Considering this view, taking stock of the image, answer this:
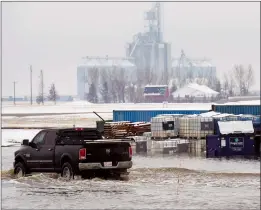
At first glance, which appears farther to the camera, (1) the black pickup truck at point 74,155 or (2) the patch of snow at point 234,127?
(2) the patch of snow at point 234,127

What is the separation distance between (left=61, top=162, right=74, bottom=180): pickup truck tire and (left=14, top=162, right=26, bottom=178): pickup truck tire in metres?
1.75

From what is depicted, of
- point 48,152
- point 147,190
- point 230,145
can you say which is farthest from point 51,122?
point 147,190

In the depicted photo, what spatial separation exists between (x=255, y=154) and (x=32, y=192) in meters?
15.6

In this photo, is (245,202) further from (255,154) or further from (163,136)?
(163,136)

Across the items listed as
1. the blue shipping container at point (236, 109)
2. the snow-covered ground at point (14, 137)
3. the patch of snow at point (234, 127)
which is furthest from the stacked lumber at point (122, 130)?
the patch of snow at point (234, 127)

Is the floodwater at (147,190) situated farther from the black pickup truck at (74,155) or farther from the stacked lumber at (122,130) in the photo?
the stacked lumber at (122,130)

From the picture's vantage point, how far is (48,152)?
786 inches

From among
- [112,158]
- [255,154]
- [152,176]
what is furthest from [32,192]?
[255,154]

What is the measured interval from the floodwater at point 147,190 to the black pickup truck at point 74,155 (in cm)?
33

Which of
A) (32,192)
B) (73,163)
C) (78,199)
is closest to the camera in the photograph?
(78,199)

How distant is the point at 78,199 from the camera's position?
1530cm

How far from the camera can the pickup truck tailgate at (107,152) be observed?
1897 cm

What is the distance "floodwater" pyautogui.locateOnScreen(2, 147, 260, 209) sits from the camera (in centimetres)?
1448

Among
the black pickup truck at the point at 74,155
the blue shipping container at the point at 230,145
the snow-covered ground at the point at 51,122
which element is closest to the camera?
the black pickup truck at the point at 74,155
